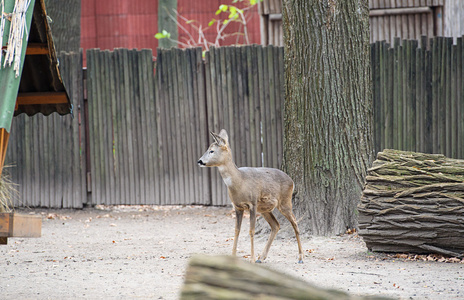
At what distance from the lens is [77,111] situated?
38.7ft

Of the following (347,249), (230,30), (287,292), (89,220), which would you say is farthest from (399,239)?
(230,30)

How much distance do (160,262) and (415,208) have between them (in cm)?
301

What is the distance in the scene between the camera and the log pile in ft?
22.8

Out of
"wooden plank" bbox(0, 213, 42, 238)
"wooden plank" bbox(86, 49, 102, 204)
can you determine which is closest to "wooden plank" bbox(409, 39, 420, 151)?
"wooden plank" bbox(86, 49, 102, 204)

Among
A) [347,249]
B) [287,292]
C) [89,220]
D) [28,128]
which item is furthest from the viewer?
[28,128]

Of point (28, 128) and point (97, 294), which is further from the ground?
point (28, 128)

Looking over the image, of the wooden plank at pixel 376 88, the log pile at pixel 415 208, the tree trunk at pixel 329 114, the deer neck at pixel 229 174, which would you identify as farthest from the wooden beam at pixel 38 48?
the wooden plank at pixel 376 88

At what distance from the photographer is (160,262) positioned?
284 inches

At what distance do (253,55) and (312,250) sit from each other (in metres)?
4.74

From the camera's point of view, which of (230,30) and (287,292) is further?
(230,30)

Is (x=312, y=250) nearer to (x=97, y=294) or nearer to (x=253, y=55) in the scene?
(x=97, y=294)

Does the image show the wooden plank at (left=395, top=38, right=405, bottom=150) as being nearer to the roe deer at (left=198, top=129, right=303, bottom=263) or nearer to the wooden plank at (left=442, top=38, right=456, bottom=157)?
the wooden plank at (left=442, top=38, right=456, bottom=157)

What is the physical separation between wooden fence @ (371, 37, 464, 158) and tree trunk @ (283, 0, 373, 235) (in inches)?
100

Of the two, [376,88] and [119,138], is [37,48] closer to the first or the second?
[119,138]
